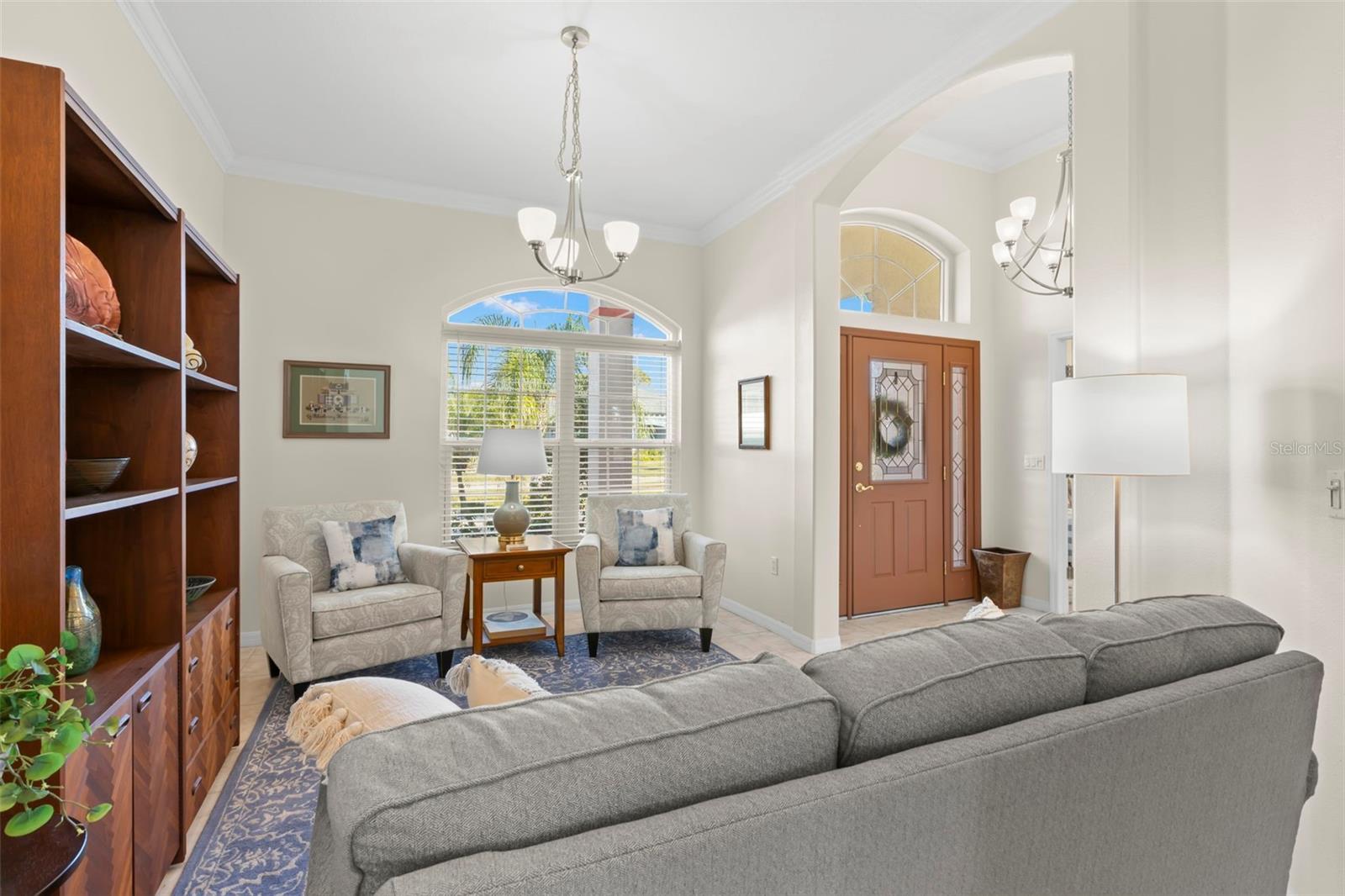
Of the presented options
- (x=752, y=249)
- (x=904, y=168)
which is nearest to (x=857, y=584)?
(x=752, y=249)

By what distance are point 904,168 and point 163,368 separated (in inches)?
167

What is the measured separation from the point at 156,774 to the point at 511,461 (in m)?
2.19

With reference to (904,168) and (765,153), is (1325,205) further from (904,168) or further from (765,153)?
(904,168)

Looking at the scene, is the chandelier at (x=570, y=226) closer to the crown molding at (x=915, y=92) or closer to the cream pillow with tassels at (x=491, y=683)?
the crown molding at (x=915, y=92)

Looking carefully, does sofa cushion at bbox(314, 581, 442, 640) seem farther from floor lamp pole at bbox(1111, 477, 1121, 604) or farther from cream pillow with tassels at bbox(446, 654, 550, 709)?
floor lamp pole at bbox(1111, 477, 1121, 604)

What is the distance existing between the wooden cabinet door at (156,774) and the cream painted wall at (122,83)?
1.75 m

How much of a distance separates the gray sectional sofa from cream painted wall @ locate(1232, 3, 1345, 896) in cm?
61

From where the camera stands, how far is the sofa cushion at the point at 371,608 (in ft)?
9.82

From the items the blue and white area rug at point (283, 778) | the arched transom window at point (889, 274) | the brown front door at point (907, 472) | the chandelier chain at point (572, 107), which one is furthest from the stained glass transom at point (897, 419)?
the chandelier chain at point (572, 107)

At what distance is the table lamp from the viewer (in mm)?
3736

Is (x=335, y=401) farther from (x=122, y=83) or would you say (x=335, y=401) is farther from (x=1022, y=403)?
(x=1022, y=403)

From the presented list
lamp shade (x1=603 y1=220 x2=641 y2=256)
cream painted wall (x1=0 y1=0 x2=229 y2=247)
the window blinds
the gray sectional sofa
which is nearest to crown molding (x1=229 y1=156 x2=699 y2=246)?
cream painted wall (x1=0 y1=0 x2=229 y2=247)

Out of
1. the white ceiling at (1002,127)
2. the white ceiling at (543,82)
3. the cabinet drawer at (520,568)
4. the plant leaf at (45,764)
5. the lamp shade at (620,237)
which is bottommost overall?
the cabinet drawer at (520,568)

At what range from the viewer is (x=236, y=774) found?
7.88ft
